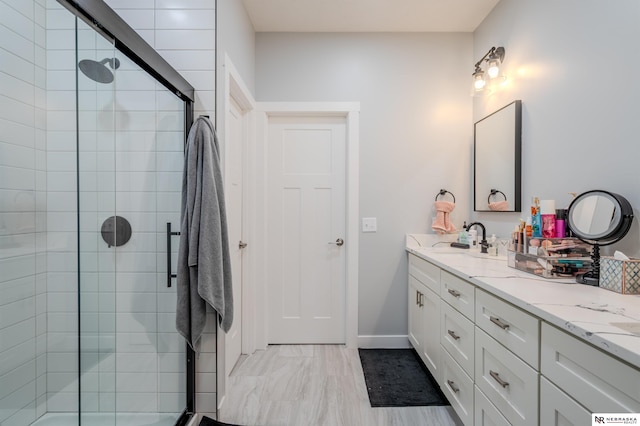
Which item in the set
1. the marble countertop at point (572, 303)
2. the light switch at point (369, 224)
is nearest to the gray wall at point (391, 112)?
the light switch at point (369, 224)

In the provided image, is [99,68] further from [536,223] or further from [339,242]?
[536,223]

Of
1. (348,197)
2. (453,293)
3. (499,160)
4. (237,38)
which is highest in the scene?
(237,38)

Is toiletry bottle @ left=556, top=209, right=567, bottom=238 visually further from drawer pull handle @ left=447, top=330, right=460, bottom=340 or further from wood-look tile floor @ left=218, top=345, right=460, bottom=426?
wood-look tile floor @ left=218, top=345, right=460, bottom=426

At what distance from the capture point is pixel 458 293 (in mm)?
1487

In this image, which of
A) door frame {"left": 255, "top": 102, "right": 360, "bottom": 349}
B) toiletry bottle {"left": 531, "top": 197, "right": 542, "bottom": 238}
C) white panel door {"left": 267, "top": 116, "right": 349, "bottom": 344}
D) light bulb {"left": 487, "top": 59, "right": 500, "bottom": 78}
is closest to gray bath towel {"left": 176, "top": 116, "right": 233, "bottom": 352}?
door frame {"left": 255, "top": 102, "right": 360, "bottom": 349}

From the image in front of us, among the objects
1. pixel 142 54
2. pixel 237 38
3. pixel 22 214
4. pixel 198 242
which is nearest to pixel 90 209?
pixel 22 214

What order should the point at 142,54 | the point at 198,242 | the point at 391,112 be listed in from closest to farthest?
the point at 142,54
the point at 198,242
the point at 391,112

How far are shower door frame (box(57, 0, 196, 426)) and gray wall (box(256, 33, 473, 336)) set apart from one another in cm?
104

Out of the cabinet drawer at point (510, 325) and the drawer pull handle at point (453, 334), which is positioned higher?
the cabinet drawer at point (510, 325)

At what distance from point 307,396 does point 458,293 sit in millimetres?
1160

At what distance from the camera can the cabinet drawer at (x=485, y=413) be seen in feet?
3.70

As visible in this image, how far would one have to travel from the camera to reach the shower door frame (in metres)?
0.93

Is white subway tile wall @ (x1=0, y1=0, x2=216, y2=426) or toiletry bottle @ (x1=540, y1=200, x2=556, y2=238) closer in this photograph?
white subway tile wall @ (x1=0, y1=0, x2=216, y2=426)

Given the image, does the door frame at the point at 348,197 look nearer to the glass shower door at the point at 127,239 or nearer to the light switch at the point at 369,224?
the light switch at the point at 369,224
